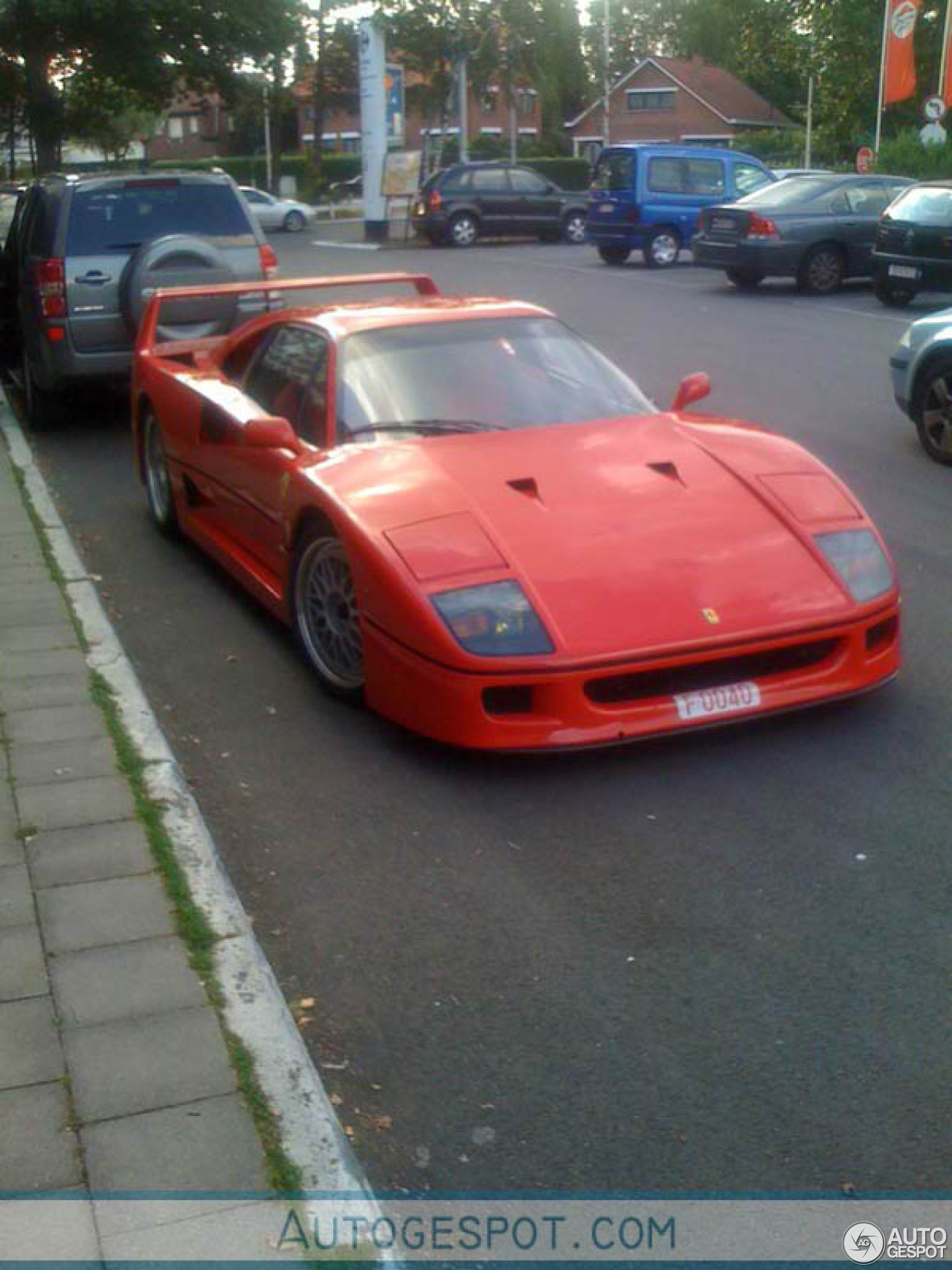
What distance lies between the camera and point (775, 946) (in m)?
3.95

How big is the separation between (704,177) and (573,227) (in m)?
8.36

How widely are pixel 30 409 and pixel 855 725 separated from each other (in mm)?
8892

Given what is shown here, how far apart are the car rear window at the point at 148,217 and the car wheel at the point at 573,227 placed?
2397 cm

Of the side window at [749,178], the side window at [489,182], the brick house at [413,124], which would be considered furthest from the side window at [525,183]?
the brick house at [413,124]

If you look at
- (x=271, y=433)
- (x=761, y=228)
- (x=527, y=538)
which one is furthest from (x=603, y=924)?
(x=761, y=228)

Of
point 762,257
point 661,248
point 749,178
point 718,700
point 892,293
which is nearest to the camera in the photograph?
point 718,700

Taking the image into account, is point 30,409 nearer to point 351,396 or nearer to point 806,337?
point 351,396

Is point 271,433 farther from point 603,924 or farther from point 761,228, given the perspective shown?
point 761,228

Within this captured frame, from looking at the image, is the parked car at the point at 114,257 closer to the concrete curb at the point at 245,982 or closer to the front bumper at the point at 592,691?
the concrete curb at the point at 245,982

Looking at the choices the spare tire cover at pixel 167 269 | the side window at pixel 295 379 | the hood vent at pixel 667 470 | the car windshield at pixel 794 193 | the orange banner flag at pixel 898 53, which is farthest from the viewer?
the orange banner flag at pixel 898 53

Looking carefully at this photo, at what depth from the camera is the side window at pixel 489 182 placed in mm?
34688

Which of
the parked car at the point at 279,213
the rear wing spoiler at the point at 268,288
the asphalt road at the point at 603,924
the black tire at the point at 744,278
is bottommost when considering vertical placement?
the parked car at the point at 279,213

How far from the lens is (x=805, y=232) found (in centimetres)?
2159

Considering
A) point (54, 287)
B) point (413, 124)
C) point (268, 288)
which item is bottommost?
point (54, 287)
